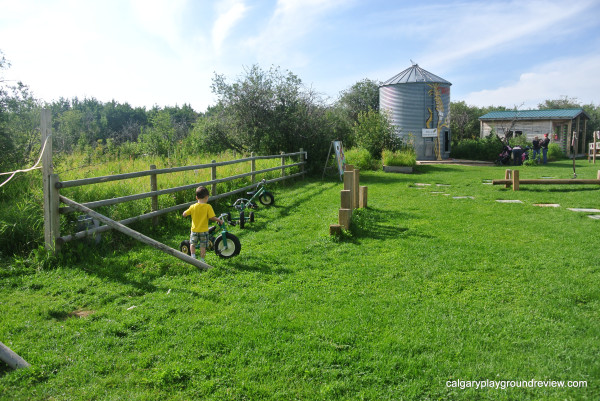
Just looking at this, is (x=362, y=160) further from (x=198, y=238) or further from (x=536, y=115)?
(x=536, y=115)

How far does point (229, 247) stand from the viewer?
19.0 ft

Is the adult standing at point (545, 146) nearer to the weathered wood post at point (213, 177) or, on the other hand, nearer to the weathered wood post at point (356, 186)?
the weathered wood post at point (356, 186)

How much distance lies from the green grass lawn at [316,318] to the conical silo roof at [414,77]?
2393 centimetres

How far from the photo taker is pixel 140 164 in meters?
11.1

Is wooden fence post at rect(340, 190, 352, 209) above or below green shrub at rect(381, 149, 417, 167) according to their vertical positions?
below

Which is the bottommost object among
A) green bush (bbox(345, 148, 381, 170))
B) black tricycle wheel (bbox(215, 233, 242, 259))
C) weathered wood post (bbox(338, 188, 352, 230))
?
black tricycle wheel (bbox(215, 233, 242, 259))

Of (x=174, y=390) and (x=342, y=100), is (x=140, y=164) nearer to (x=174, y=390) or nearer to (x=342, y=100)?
(x=174, y=390)

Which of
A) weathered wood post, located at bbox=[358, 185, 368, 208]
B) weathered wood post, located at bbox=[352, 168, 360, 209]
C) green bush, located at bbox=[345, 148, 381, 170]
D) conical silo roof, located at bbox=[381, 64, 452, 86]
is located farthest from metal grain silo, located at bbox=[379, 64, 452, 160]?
weathered wood post, located at bbox=[352, 168, 360, 209]

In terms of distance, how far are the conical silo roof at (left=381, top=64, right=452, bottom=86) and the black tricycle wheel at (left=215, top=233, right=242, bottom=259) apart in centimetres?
2594

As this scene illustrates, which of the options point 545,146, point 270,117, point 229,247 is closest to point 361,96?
point 545,146

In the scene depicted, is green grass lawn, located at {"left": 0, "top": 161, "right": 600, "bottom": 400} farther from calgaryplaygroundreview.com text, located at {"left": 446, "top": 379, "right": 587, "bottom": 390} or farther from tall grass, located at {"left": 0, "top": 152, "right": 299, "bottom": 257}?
tall grass, located at {"left": 0, "top": 152, "right": 299, "bottom": 257}

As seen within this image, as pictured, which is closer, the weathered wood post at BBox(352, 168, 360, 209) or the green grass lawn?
the green grass lawn

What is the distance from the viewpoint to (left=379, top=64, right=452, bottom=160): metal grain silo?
2888 centimetres

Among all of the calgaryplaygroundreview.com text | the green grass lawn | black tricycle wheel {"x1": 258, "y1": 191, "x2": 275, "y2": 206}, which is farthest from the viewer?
black tricycle wheel {"x1": 258, "y1": 191, "x2": 275, "y2": 206}
